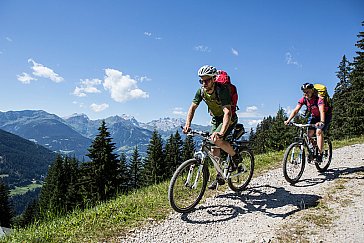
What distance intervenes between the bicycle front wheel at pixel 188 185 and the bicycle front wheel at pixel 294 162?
3023 millimetres

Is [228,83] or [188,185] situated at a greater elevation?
[228,83]

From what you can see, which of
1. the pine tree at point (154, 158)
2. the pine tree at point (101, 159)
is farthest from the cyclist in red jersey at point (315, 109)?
the pine tree at point (154, 158)

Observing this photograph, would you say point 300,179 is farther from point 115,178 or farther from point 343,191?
point 115,178

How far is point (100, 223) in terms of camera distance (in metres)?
5.28

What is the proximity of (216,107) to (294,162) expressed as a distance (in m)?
3.36

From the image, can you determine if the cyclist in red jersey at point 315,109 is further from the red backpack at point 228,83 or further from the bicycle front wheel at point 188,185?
the bicycle front wheel at point 188,185

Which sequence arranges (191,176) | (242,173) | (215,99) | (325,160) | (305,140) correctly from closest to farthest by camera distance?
(191,176) < (215,99) < (242,173) < (305,140) < (325,160)

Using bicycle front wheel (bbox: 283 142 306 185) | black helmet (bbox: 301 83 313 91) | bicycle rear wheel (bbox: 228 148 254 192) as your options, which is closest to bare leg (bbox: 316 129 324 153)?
bicycle front wheel (bbox: 283 142 306 185)

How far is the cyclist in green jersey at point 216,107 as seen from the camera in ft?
18.8

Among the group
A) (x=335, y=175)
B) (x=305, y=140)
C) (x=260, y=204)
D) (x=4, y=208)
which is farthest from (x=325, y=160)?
(x=4, y=208)

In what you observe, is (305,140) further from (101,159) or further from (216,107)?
(101,159)

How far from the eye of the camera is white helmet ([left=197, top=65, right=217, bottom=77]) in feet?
18.6

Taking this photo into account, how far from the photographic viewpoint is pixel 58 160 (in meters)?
54.3

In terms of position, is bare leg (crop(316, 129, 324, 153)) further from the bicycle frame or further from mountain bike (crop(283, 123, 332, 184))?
the bicycle frame
